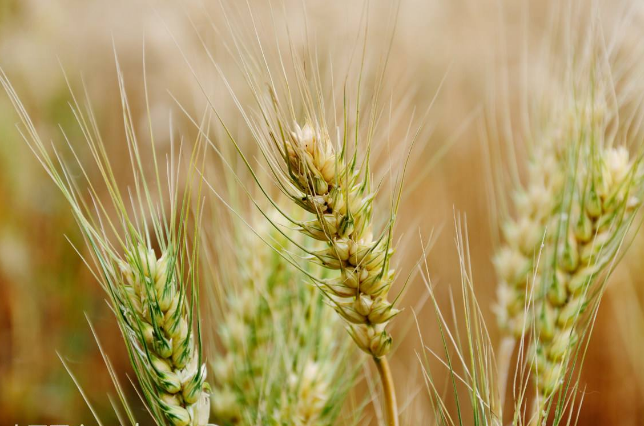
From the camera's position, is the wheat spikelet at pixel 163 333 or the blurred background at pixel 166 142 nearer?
the wheat spikelet at pixel 163 333

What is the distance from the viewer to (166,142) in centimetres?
116

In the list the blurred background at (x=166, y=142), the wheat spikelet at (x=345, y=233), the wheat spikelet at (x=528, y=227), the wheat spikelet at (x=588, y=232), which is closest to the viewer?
the wheat spikelet at (x=345, y=233)

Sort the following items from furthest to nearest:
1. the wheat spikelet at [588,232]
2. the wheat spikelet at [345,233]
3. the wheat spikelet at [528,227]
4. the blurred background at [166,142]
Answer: the blurred background at [166,142], the wheat spikelet at [528,227], the wheat spikelet at [588,232], the wheat spikelet at [345,233]

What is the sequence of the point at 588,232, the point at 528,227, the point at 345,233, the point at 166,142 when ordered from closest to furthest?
the point at 345,233 → the point at 588,232 → the point at 528,227 → the point at 166,142

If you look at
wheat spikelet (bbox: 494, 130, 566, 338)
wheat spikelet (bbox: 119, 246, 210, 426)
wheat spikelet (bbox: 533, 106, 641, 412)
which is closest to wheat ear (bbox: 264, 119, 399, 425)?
wheat spikelet (bbox: 119, 246, 210, 426)

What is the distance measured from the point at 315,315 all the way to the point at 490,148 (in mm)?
871

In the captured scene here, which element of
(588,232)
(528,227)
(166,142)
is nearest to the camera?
(588,232)

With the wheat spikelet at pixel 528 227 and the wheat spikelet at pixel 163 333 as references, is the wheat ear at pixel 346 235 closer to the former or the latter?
the wheat spikelet at pixel 163 333

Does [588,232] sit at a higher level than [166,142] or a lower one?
lower

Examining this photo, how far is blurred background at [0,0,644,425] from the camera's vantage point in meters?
1.00

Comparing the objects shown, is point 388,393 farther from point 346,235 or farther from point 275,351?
point 275,351

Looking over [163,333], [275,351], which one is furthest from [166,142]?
[163,333]

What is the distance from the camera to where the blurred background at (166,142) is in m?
1.00

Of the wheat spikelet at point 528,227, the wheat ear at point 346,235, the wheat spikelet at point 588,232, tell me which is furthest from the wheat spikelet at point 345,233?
the wheat spikelet at point 528,227
